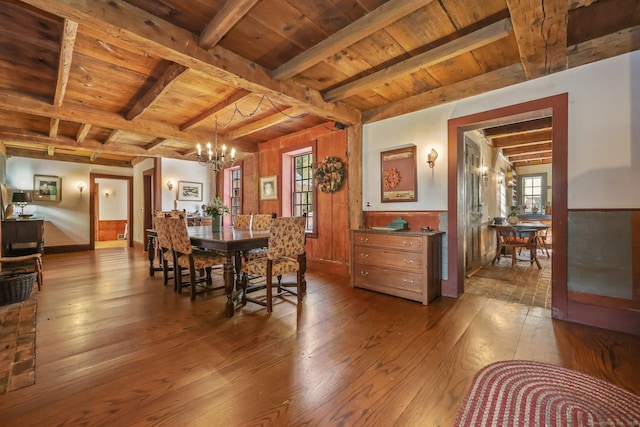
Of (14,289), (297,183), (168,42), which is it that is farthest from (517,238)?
(14,289)

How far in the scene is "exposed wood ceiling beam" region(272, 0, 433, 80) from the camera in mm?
1818

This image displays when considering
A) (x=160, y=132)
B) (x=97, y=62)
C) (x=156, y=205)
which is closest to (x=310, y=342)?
(x=97, y=62)

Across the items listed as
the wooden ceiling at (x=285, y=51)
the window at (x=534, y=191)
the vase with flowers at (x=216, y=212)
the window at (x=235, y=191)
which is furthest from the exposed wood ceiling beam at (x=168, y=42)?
the window at (x=534, y=191)

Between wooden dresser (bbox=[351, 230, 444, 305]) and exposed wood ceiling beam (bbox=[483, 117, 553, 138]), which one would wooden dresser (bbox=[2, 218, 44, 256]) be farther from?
exposed wood ceiling beam (bbox=[483, 117, 553, 138])

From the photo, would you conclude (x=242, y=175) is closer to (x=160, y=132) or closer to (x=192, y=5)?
(x=160, y=132)

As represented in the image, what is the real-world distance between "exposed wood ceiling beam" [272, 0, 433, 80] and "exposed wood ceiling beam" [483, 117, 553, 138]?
373cm

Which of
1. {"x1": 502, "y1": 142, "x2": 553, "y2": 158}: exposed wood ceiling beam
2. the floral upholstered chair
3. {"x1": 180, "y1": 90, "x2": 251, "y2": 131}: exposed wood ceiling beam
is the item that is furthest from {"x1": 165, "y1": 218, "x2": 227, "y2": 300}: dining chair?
{"x1": 502, "y1": 142, "x2": 553, "y2": 158}: exposed wood ceiling beam

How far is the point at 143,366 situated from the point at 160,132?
153 inches

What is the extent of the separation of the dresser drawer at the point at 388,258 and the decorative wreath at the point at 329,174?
123 centimetres

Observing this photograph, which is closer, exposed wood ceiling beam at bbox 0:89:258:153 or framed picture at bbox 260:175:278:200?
exposed wood ceiling beam at bbox 0:89:258:153

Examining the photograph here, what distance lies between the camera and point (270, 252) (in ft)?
8.93

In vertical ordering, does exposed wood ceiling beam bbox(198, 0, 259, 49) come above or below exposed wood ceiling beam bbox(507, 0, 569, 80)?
above

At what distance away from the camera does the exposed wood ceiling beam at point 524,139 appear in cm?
545

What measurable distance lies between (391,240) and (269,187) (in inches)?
123
